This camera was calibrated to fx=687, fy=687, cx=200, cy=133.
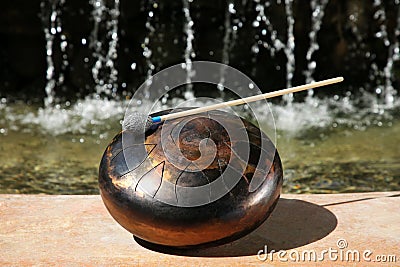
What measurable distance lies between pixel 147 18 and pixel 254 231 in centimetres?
501

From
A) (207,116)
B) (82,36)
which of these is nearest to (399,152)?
(207,116)

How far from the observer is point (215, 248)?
3.03m

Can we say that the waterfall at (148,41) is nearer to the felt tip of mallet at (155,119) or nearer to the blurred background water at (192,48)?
the blurred background water at (192,48)

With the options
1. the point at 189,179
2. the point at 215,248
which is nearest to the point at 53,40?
the point at 215,248

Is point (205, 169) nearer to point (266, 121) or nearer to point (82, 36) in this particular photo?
point (266, 121)

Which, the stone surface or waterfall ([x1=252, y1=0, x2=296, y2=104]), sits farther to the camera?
waterfall ([x1=252, y1=0, x2=296, y2=104])

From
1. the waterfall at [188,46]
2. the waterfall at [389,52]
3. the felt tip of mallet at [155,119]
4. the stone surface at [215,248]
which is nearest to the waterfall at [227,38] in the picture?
the waterfall at [188,46]

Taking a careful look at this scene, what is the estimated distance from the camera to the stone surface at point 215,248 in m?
2.95

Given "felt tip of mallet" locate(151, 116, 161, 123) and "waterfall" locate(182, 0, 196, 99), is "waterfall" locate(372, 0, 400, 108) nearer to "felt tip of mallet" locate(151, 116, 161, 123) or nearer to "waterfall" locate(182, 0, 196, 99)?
"waterfall" locate(182, 0, 196, 99)

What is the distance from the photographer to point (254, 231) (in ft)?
10.6

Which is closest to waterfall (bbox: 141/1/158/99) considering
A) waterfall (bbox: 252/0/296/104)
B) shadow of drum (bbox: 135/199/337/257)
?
waterfall (bbox: 252/0/296/104)

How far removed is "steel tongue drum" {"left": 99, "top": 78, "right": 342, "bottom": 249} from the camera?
9.09 feet

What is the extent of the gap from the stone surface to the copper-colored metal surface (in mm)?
139

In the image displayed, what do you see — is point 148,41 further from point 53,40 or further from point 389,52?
point 389,52
